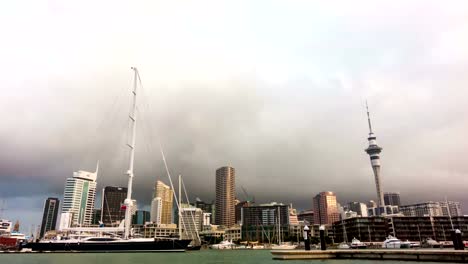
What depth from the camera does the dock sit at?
44.8m

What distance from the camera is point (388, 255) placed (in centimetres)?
5478

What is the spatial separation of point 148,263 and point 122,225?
68693 millimetres

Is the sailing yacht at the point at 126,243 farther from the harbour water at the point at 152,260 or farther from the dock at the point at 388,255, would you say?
the dock at the point at 388,255

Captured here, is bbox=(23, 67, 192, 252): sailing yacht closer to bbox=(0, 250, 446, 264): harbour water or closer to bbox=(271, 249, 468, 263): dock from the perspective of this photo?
bbox=(0, 250, 446, 264): harbour water

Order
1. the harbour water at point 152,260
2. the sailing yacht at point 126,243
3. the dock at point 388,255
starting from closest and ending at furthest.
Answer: the dock at point 388,255
the harbour water at point 152,260
the sailing yacht at point 126,243

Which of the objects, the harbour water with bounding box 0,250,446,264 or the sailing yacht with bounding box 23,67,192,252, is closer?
the harbour water with bounding box 0,250,446,264

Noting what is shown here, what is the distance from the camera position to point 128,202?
371 feet

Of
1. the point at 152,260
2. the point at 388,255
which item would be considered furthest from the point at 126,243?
the point at 388,255

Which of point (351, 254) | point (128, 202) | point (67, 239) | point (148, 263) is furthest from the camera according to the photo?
point (67, 239)

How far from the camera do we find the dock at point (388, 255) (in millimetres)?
44844

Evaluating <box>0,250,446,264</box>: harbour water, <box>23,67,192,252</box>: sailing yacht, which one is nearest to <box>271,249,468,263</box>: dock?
<box>0,250,446,264</box>: harbour water

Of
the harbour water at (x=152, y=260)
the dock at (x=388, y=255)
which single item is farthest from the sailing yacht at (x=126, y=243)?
the dock at (x=388, y=255)

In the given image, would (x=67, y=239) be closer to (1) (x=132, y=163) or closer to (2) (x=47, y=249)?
(2) (x=47, y=249)

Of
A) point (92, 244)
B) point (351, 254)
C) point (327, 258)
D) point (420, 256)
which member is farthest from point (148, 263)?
point (92, 244)
